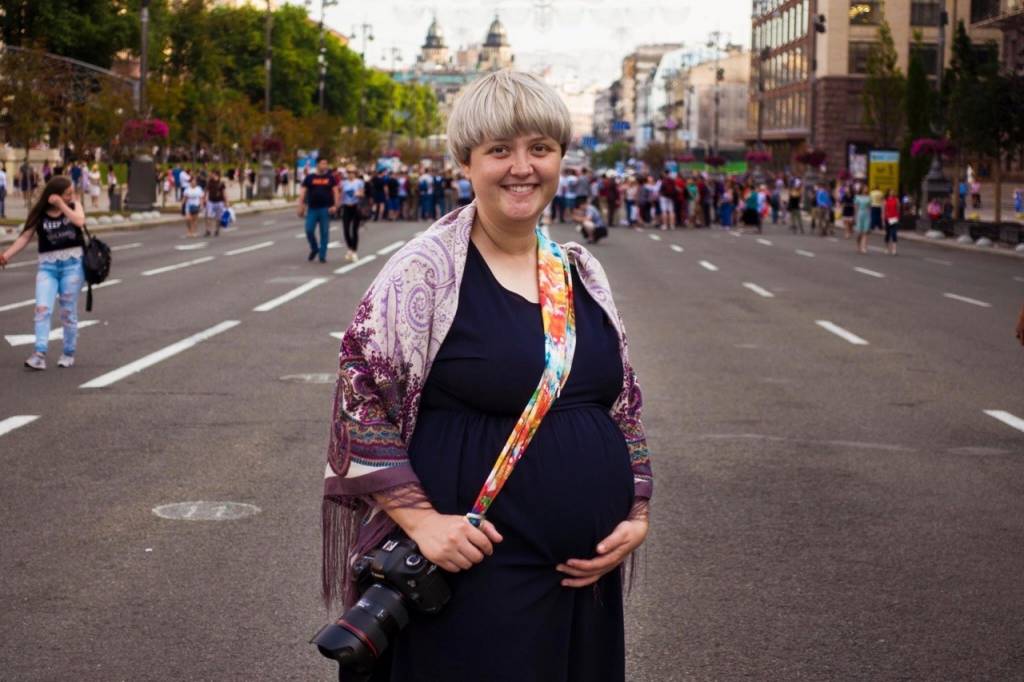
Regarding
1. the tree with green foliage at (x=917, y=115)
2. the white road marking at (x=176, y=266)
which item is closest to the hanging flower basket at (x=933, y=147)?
the tree with green foliage at (x=917, y=115)

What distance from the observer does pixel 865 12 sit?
96000mm

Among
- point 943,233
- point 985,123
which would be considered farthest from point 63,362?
point 943,233

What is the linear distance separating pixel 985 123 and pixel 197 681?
1579 inches

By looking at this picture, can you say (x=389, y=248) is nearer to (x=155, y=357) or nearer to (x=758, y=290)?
(x=758, y=290)

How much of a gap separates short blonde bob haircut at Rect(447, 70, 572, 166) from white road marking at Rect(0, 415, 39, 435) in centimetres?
756

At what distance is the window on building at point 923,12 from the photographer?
9406cm

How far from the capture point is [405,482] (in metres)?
3.06

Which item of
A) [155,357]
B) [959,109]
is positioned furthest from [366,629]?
[959,109]

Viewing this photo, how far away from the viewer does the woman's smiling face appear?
321 cm

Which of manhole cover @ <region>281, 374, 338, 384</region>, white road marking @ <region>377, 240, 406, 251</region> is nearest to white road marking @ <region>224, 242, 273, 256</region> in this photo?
white road marking @ <region>377, 240, 406, 251</region>

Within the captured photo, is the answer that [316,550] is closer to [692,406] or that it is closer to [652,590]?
[652,590]

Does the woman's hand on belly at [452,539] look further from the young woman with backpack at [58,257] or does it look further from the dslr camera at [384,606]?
the young woman with backpack at [58,257]

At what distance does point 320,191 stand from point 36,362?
1472cm

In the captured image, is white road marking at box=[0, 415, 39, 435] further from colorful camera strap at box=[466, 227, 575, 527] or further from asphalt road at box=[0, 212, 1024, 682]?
colorful camera strap at box=[466, 227, 575, 527]
